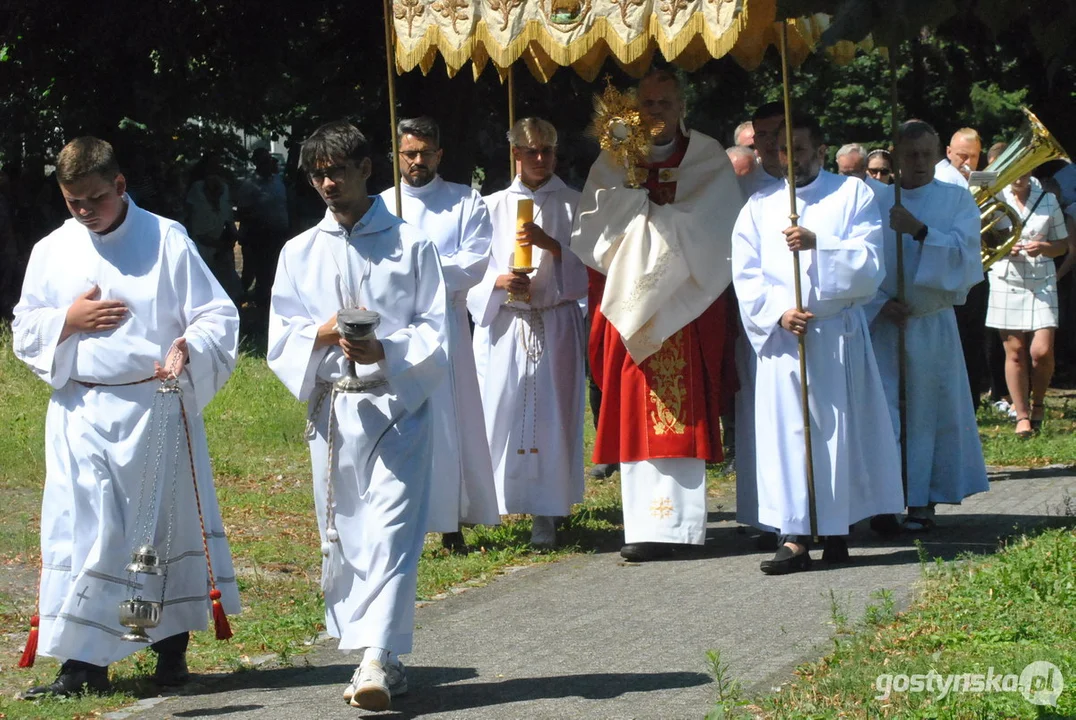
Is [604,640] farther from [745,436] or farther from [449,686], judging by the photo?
[745,436]

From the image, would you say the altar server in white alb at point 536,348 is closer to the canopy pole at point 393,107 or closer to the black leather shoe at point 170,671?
the canopy pole at point 393,107

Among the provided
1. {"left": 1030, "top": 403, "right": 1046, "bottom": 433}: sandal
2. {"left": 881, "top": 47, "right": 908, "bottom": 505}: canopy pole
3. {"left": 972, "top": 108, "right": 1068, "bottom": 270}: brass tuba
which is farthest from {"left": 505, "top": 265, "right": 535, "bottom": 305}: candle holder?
{"left": 1030, "top": 403, "right": 1046, "bottom": 433}: sandal

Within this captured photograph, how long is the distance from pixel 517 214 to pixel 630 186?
2.07ft

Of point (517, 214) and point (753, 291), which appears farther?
point (517, 214)

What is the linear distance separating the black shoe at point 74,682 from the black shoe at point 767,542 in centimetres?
378

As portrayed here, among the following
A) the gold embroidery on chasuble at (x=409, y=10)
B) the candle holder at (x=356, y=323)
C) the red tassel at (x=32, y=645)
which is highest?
the gold embroidery on chasuble at (x=409, y=10)

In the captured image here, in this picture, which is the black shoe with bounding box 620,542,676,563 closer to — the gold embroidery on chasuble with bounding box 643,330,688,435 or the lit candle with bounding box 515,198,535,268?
the gold embroidery on chasuble with bounding box 643,330,688,435

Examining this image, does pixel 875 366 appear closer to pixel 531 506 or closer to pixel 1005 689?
pixel 531 506

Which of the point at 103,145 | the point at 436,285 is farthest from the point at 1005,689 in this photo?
the point at 103,145

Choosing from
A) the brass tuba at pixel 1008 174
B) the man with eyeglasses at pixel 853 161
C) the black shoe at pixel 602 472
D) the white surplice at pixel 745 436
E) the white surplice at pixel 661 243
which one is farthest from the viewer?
the black shoe at pixel 602 472

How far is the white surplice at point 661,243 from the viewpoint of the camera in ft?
28.9

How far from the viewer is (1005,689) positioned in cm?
559

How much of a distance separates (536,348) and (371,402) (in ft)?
11.1

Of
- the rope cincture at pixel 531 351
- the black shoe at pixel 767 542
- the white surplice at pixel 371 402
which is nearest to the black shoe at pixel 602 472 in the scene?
the rope cincture at pixel 531 351
